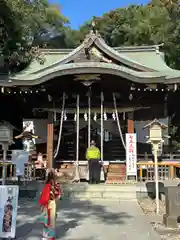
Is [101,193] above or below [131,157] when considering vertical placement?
below

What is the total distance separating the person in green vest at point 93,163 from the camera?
39.8 feet

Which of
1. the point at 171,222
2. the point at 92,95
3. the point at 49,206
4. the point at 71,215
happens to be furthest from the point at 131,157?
the point at 49,206

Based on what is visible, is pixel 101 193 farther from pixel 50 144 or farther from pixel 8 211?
pixel 8 211

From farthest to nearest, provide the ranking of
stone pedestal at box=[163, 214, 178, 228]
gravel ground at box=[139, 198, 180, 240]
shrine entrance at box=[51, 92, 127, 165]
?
1. shrine entrance at box=[51, 92, 127, 165]
2. stone pedestal at box=[163, 214, 178, 228]
3. gravel ground at box=[139, 198, 180, 240]

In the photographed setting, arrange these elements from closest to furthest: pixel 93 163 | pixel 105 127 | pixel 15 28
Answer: pixel 15 28 → pixel 93 163 → pixel 105 127

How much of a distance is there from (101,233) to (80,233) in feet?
1.38

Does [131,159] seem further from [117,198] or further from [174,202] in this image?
[174,202]

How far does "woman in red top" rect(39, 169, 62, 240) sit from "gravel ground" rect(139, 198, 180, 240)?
7.13 ft

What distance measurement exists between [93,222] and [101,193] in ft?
11.6

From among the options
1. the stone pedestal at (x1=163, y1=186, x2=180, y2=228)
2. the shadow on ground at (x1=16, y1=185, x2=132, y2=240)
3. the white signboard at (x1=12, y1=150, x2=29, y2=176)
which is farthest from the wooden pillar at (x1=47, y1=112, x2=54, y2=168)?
the stone pedestal at (x1=163, y1=186, x2=180, y2=228)

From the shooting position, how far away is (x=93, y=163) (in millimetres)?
12312

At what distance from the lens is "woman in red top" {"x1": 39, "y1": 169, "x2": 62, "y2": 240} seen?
5.87m

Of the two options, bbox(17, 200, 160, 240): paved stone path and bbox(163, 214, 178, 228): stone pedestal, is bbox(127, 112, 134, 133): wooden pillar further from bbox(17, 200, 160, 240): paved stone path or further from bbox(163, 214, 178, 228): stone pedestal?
bbox(163, 214, 178, 228): stone pedestal

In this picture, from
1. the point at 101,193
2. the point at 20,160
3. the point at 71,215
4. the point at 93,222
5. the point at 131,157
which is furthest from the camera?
the point at 131,157
